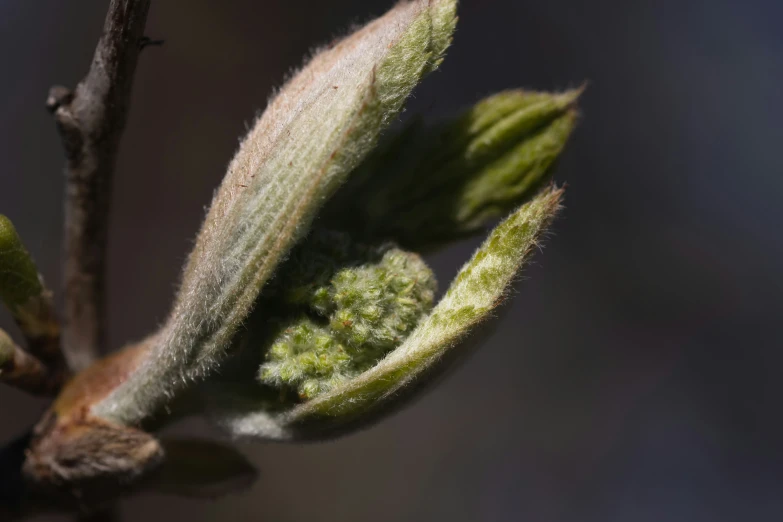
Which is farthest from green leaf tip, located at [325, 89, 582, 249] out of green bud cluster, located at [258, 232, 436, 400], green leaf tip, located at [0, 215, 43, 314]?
green leaf tip, located at [0, 215, 43, 314]

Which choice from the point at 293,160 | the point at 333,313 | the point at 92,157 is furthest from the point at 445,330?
the point at 92,157

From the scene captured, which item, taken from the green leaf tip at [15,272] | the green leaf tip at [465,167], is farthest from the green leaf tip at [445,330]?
the green leaf tip at [15,272]

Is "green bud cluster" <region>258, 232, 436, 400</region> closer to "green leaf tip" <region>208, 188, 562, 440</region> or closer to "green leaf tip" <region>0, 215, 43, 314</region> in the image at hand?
"green leaf tip" <region>208, 188, 562, 440</region>

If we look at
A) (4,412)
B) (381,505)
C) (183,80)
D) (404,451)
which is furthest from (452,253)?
(4,412)

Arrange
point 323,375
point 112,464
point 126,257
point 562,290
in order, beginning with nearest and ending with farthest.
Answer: point 323,375, point 112,464, point 126,257, point 562,290

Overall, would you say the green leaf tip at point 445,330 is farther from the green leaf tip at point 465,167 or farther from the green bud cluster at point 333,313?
the green leaf tip at point 465,167

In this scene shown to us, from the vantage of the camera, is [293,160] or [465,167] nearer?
[293,160]

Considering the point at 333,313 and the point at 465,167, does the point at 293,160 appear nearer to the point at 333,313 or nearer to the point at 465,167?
the point at 333,313

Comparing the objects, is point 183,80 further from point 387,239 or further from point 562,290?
point 387,239
